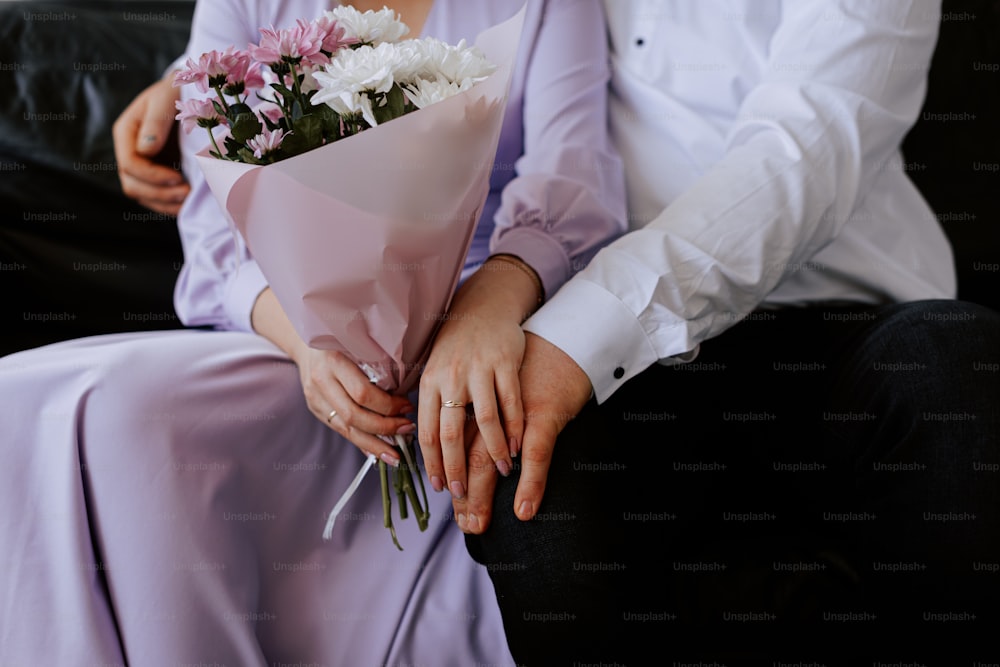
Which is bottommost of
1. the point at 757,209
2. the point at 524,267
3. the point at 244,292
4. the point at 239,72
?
the point at 244,292

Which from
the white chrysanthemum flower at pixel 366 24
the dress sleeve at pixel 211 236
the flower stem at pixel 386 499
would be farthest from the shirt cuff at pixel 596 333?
the dress sleeve at pixel 211 236

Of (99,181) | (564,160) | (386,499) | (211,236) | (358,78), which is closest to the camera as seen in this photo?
(358,78)

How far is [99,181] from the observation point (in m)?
1.49

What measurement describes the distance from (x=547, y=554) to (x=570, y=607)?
6cm

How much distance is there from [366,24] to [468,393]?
0.36m

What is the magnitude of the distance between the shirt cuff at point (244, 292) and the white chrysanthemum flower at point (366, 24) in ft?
1.41

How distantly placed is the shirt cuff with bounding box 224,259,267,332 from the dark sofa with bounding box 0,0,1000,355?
1.45ft

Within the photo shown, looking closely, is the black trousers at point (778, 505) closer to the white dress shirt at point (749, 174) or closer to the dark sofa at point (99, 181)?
the white dress shirt at point (749, 174)

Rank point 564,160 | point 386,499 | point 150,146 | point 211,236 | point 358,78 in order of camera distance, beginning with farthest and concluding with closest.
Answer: point 150,146
point 211,236
point 564,160
point 386,499
point 358,78

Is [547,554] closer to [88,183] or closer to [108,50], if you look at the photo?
[88,183]

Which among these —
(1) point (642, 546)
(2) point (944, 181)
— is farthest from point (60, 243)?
(2) point (944, 181)

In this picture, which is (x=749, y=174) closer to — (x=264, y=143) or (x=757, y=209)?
(x=757, y=209)

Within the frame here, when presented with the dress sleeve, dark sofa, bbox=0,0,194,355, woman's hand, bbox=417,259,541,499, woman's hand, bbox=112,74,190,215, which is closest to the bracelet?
woman's hand, bbox=417,259,541,499

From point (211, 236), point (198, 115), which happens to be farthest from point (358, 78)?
point (211, 236)
